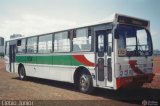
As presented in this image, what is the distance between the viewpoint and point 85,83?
11.8 metres

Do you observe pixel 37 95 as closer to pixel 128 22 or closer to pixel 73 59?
pixel 73 59

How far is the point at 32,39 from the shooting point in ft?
54.4

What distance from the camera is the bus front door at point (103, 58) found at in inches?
409

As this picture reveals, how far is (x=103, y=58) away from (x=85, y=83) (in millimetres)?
1775

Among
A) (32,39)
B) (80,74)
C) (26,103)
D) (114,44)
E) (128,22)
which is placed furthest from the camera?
(32,39)

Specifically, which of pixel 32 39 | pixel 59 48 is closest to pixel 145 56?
pixel 59 48

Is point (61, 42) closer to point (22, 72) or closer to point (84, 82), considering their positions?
point (84, 82)

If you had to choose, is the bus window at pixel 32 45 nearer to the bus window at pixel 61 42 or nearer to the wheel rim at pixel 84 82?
the bus window at pixel 61 42

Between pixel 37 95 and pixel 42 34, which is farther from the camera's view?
pixel 42 34

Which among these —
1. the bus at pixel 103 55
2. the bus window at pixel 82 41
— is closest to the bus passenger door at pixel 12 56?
the bus at pixel 103 55

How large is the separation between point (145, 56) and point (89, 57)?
2465mm

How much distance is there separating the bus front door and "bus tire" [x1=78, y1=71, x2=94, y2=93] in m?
0.61

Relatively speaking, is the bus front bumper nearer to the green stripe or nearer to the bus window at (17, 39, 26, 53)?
the green stripe

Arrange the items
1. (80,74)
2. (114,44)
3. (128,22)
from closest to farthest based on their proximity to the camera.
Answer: (114,44) → (128,22) → (80,74)
